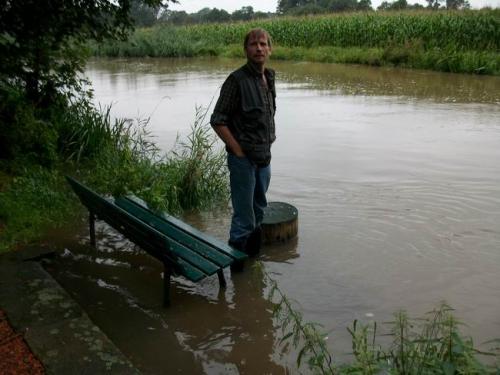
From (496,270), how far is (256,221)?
2.34 metres

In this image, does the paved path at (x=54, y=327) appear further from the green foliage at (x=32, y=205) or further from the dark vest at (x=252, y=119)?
the dark vest at (x=252, y=119)

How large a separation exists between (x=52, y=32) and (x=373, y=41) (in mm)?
24435

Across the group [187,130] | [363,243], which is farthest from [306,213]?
[187,130]

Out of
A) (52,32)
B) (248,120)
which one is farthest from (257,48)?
(52,32)

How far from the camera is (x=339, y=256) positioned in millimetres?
5598

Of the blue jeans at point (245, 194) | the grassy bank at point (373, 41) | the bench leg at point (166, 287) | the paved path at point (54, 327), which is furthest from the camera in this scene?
the grassy bank at point (373, 41)

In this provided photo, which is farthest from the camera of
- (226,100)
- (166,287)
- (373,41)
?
(373,41)

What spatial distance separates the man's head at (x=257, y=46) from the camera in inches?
176

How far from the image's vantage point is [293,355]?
3844 millimetres

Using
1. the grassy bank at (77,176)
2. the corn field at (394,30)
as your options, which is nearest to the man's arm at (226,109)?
the grassy bank at (77,176)

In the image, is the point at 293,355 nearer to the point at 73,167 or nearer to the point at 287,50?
the point at 73,167

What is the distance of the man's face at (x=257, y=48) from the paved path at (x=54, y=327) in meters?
2.43

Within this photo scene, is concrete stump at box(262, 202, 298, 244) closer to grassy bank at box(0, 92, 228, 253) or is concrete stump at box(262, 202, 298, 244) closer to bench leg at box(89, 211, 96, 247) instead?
grassy bank at box(0, 92, 228, 253)

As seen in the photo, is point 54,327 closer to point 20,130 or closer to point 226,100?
point 226,100
